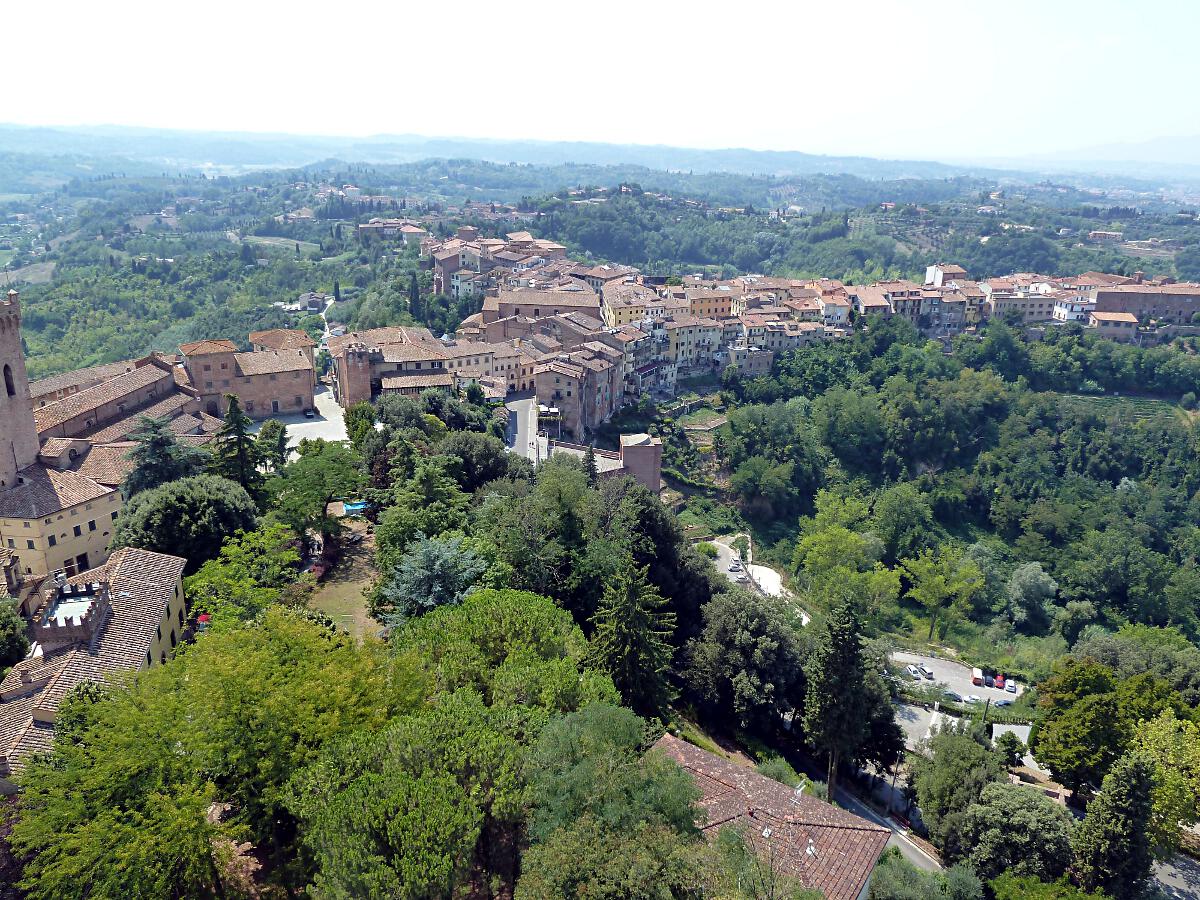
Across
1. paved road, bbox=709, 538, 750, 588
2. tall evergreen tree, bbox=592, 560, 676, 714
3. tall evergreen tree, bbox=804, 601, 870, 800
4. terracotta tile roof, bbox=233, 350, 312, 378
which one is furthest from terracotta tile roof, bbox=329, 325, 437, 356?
tall evergreen tree, bbox=804, 601, 870, 800

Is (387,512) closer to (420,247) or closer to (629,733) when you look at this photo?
(629,733)

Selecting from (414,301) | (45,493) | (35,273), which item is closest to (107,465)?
(45,493)

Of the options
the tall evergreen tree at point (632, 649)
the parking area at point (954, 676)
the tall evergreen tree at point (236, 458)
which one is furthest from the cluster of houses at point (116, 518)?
the parking area at point (954, 676)

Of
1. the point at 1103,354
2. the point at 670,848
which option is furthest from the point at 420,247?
the point at 670,848

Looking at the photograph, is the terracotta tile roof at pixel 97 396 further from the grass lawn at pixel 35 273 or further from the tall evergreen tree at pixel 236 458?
the grass lawn at pixel 35 273

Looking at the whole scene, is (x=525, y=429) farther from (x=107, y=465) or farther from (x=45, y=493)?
(x=45, y=493)
